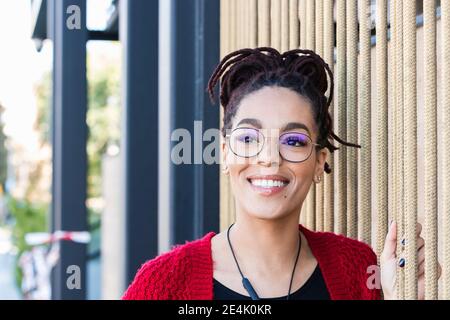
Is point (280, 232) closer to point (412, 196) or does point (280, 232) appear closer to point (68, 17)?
point (412, 196)

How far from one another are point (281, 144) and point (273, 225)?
0.21m

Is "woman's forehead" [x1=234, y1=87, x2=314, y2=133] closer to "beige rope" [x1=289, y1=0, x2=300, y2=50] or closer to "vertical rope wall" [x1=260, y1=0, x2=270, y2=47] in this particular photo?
"beige rope" [x1=289, y1=0, x2=300, y2=50]

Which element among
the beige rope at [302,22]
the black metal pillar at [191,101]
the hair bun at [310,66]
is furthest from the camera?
the black metal pillar at [191,101]

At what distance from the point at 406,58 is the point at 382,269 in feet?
1.70

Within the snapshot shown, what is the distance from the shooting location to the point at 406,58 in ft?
5.76

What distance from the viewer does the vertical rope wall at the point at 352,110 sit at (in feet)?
6.75

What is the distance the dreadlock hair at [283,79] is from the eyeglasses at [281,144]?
8 centimetres

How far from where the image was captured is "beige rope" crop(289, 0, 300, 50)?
2.42 meters

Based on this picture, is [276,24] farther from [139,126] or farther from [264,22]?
[139,126]

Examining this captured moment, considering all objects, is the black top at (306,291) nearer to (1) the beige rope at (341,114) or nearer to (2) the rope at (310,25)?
(1) the beige rope at (341,114)

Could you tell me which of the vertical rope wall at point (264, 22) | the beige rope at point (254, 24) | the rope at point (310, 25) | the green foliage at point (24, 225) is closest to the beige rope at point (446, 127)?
the rope at point (310, 25)

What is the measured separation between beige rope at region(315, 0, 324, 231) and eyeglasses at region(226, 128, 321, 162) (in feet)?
1.47
